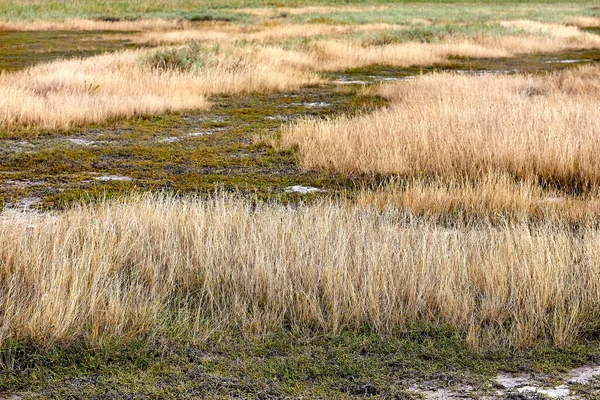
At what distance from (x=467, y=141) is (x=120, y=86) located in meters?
10.1

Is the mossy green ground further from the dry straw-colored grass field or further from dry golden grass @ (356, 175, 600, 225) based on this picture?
dry golden grass @ (356, 175, 600, 225)

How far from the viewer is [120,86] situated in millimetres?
18562

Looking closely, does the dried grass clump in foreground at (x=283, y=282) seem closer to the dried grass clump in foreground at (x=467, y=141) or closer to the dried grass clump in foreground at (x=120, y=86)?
the dried grass clump in foreground at (x=467, y=141)

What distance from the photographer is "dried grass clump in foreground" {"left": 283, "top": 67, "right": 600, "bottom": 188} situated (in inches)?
428

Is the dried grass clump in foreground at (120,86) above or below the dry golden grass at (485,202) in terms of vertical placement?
above

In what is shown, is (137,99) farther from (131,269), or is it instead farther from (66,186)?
(131,269)

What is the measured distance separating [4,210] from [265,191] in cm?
345

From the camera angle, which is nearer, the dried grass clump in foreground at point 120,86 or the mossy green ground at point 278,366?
the mossy green ground at point 278,366

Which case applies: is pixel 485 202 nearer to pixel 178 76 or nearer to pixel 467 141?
pixel 467 141

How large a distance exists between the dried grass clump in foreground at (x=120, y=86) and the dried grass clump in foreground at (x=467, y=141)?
463cm

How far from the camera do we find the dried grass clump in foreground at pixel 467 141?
35.7 ft

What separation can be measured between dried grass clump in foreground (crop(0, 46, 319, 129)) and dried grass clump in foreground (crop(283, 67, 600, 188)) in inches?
182

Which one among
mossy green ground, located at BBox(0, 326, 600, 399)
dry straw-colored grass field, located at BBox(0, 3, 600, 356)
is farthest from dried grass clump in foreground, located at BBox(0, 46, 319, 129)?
mossy green ground, located at BBox(0, 326, 600, 399)

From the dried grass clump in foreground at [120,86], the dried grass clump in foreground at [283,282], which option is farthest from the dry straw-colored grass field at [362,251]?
the dried grass clump in foreground at [120,86]
